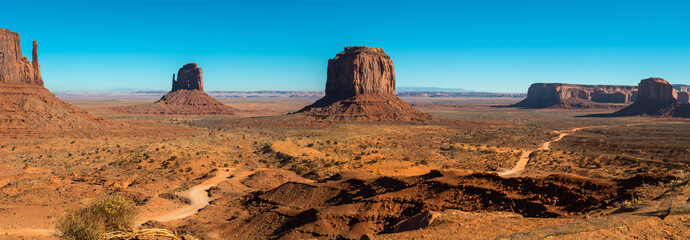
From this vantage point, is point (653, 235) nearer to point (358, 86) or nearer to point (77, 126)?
point (77, 126)

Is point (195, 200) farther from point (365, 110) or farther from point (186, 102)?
point (186, 102)

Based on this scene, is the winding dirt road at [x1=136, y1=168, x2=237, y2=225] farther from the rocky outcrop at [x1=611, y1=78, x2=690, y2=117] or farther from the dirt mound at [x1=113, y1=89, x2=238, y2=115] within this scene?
the rocky outcrop at [x1=611, y1=78, x2=690, y2=117]

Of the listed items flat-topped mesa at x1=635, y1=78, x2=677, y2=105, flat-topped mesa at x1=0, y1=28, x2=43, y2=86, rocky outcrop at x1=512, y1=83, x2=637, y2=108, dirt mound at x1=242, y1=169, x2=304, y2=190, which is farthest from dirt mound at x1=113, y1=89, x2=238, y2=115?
rocky outcrop at x1=512, y1=83, x2=637, y2=108

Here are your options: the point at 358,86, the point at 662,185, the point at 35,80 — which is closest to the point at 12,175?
the point at 35,80

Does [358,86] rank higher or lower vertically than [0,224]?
higher

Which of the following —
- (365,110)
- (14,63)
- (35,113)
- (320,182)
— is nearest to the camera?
(320,182)

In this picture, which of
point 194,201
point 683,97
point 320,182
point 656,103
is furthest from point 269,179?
point 683,97
